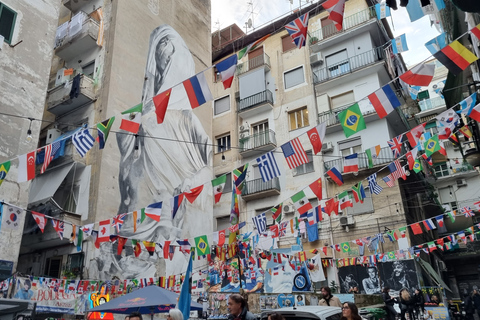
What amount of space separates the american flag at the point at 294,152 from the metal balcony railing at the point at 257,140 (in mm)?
12087

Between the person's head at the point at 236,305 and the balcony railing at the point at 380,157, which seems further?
the balcony railing at the point at 380,157

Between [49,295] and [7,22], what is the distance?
31.8ft

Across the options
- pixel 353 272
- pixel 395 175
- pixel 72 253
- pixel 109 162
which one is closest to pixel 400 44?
pixel 395 175

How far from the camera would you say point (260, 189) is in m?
22.9

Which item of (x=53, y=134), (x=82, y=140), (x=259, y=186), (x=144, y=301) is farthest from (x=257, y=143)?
(x=144, y=301)

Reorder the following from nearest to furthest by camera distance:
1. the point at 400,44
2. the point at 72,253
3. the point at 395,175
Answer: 1. the point at 400,44
2. the point at 395,175
3. the point at 72,253

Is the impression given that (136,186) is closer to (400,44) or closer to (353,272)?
(353,272)

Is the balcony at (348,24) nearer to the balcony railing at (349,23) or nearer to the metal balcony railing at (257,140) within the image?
the balcony railing at (349,23)

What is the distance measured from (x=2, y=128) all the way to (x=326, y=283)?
632 inches

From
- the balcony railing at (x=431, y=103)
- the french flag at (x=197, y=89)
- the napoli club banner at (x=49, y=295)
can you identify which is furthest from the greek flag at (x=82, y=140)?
the balcony railing at (x=431, y=103)

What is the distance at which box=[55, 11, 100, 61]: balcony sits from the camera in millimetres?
19641

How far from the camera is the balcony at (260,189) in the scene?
73.6ft

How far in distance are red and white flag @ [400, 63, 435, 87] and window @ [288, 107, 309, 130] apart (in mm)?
14673

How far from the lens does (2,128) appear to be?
12922 mm
